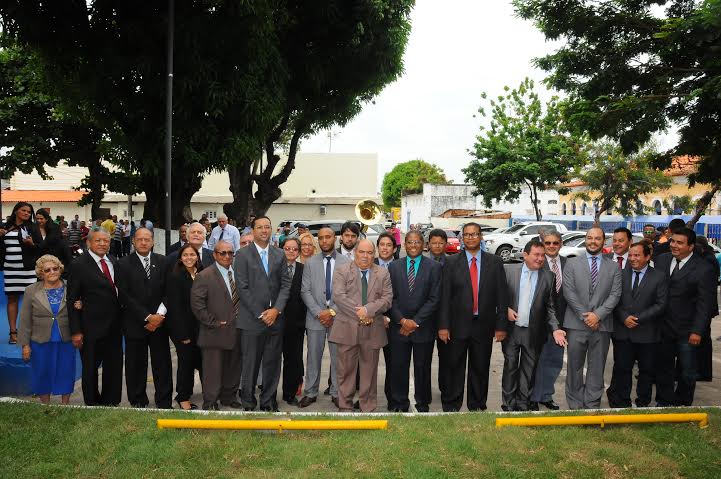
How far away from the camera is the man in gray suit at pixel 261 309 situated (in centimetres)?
608

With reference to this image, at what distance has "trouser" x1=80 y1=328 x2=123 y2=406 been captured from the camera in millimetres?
5875

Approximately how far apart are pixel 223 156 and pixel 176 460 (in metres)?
9.34

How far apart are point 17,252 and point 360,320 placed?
18.0 ft

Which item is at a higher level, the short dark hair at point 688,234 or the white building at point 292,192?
the white building at point 292,192

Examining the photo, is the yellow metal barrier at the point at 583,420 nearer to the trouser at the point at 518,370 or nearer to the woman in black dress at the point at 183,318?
the trouser at the point at 518,370

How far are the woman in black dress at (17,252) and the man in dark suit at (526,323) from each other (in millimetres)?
6632

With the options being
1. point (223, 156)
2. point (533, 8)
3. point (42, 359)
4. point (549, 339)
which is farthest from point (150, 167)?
point (549, 339)

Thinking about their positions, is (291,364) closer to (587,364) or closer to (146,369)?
(146,369)

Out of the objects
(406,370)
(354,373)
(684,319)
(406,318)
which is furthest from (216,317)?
(684,319)

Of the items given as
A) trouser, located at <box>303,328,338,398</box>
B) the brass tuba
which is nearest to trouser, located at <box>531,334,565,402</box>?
Answer: trouser, located at <box>303,328,338,398</box>

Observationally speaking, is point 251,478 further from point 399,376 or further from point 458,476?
point 399,376

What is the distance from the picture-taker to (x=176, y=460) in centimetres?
454

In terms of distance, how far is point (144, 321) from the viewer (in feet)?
19.4

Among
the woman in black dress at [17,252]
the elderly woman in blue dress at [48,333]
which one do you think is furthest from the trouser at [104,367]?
the woman in black dress at [17,252]
